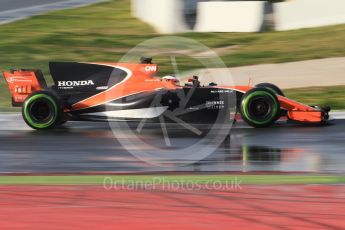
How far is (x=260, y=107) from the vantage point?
14.0 m

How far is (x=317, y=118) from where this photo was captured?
46.9ft

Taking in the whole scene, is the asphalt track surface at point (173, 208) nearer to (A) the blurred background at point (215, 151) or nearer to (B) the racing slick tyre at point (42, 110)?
(A) the blurred background at point (215, 151)

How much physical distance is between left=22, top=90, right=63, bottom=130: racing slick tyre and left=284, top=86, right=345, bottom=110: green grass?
5824 millimetres

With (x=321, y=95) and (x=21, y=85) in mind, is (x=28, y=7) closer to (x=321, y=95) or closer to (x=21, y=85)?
(x=321, y=95)

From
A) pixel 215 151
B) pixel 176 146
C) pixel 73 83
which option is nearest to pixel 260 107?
pixel 176 146

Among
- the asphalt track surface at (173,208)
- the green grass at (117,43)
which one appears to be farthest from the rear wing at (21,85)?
the green grass at (117,43)

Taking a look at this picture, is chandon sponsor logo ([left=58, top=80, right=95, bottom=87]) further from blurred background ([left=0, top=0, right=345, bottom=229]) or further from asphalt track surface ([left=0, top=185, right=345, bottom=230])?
asphalt track surface ([left=0, top=185, right=345, bottom=230])

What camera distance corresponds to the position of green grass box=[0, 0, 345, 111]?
24172mm

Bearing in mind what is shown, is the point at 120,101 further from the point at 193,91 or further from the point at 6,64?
the point at 6,64

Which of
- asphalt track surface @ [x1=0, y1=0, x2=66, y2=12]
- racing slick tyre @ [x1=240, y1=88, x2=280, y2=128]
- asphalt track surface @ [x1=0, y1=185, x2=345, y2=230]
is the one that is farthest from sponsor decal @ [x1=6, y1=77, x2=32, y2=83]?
asphalt track surface @ [x1=0, y1=0, x2=66, y2=12]

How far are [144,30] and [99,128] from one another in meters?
14.9

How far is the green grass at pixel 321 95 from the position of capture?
17.8 m

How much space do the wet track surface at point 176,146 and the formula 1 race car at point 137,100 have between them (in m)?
0.24

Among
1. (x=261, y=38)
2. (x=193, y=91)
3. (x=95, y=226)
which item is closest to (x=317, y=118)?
(x=193, y=91)
